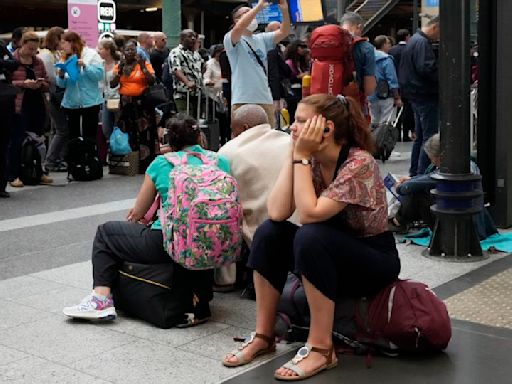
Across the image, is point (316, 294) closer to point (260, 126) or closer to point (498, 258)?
point (260, 126)

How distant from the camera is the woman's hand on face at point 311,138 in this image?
12.6 feet

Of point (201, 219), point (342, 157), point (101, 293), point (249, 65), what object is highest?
point (249, 65)

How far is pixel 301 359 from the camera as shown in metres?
3.78

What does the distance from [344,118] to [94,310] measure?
1.77 m

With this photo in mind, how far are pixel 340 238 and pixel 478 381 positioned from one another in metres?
0.87

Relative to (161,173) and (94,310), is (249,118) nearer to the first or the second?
(161,173)

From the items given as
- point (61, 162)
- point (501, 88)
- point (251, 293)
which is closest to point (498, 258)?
point (501, 88)

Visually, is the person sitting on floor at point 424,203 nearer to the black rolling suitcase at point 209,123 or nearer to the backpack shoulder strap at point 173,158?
the backpack shoulder strap at point 173,158

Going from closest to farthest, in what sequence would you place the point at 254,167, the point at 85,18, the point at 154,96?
1. the point at 254,167
2. the point at 154,96
3. the point at 85,18

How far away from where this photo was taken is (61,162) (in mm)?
11539

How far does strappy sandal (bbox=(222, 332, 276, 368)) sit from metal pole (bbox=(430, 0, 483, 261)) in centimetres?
225

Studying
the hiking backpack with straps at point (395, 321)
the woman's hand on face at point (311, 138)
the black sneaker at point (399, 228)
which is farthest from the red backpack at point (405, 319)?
the black sneaker at point (399, 228)

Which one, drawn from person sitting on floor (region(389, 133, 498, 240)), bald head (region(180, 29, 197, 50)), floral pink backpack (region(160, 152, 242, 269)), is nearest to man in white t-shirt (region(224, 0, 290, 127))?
person sitting on floor (region(389, 133, 498, 240))

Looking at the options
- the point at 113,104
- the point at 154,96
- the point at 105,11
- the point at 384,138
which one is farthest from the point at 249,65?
the point at 105,11
